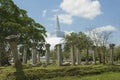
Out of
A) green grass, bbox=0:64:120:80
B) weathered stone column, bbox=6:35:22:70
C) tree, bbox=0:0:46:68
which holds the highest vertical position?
tree, bbox=0:0:46:68

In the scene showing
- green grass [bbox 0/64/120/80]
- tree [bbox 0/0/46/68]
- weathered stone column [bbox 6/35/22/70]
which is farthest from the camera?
tree [bbox 0/0/46/68]

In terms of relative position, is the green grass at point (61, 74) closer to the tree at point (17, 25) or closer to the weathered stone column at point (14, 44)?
the weathered stone column at point (14, 44)

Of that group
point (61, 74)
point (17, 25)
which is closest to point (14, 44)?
point (61, 74)

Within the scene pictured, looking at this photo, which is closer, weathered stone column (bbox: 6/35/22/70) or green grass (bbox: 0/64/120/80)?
green grass (bbox: 0/64/120/80)

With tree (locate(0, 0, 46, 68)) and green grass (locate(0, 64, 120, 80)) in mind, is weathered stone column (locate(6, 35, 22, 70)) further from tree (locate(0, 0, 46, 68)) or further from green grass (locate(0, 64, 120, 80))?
tree (locate(0, 0, 46, 68))

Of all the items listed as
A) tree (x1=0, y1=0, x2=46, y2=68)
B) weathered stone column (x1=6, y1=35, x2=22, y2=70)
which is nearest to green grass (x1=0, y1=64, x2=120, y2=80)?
weathered stone column (x1=6, y1=35, x2=22, y2=70)

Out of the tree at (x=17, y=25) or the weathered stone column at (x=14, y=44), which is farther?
the tree at (x=17, y=25)

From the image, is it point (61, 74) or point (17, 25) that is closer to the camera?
point (61, 74)

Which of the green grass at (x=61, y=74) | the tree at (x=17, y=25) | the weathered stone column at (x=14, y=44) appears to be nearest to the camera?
the green grass at (x=61, y=74)

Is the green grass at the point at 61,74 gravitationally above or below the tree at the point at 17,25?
below

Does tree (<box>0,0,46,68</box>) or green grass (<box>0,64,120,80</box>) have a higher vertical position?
tree (<box>0,0,46,68</box>)

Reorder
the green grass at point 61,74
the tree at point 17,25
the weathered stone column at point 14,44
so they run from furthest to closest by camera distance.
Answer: the tree at point 17,25 → the weathered stone column at point 14,44 → the green grass at point 61,74

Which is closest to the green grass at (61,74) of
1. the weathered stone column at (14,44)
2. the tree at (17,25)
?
the weathered stone column at (14,44)

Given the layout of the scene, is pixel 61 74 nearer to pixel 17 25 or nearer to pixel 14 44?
pixel 14 44
